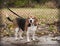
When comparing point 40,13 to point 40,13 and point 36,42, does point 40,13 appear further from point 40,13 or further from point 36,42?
point 36,42

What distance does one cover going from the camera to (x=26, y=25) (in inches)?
241

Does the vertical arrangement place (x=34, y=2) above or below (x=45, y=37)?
above

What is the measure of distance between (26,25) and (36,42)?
0.45 m

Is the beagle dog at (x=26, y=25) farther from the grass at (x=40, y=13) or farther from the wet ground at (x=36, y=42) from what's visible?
the grass at (x=40, y=13)

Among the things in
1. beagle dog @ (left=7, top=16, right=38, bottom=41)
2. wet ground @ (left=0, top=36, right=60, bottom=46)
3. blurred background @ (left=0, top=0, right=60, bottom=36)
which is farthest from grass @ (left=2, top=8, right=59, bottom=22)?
wet ground @ (left=0, top=36, right=60, bottom=46)

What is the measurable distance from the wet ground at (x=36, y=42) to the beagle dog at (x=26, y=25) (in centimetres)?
16

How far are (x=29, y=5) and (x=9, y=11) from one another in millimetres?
594

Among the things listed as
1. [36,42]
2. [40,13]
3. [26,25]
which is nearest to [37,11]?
[40,13]

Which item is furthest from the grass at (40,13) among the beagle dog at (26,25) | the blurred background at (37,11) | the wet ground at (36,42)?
A: the wet ground at (36,42)

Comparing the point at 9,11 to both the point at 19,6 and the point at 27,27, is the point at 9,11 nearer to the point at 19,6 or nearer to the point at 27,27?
the point at 19,6

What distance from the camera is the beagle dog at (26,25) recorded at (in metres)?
6.05

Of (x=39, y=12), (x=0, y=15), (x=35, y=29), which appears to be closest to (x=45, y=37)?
(x=35, y=29)

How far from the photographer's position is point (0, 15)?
281 inches

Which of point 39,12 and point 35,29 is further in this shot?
point 39,12
